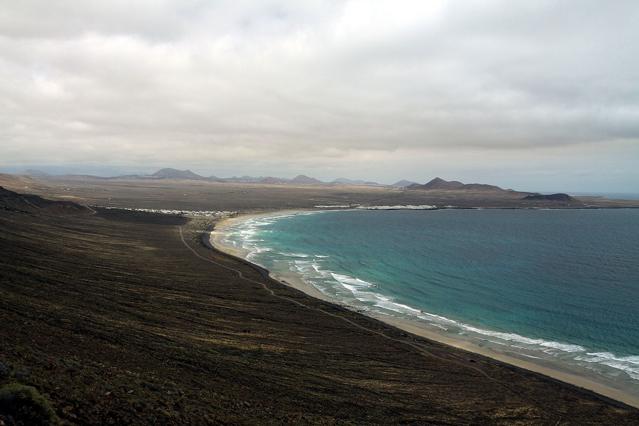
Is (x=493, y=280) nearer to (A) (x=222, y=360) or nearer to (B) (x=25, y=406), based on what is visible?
(A) (x=222, y=360)

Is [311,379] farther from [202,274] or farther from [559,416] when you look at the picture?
[202,274]

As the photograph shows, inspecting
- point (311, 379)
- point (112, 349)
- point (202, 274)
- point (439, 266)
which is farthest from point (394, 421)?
point (439, 266)

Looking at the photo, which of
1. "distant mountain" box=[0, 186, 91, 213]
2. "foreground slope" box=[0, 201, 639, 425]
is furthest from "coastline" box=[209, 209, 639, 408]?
"distant mountain" box=[0, 186, 91, 213]

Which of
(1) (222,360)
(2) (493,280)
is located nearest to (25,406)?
(1) (222,360)

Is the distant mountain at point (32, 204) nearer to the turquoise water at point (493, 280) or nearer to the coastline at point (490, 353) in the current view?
the turquoise water at point (493, 280)

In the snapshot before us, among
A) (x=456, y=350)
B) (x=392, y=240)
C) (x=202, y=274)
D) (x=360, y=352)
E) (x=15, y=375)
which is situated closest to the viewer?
(x=15, y=375)

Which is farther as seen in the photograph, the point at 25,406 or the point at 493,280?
the point at 493,280

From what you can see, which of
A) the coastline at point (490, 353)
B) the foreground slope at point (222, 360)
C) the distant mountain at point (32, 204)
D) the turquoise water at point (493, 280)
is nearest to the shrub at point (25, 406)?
the foreground slope at point (222, 360)
